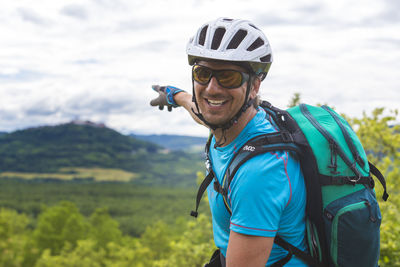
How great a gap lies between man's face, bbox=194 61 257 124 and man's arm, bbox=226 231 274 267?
2.37ft

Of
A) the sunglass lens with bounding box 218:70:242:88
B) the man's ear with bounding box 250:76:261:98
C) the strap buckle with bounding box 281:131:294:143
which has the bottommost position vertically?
the strap buckle with bounding box 281:131:294:143

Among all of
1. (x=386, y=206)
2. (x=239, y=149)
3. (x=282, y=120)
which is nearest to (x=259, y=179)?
(x=239, y=149)

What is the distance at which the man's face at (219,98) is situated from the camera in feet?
7.24

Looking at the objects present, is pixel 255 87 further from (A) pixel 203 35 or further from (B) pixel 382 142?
(B) pixel 382 142

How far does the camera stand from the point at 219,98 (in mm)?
2258

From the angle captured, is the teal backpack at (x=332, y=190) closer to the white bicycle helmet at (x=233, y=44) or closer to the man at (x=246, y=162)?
the man at (x=246, y=162)

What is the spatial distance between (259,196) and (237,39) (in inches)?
40.1

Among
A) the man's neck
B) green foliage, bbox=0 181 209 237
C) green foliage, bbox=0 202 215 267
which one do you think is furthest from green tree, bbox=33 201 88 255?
the man's neck

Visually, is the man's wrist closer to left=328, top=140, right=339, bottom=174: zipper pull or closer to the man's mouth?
the man's mouth

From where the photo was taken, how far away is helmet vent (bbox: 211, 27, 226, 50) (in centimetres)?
224

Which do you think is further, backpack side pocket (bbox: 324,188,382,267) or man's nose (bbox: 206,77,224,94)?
man's nose (bbox: 206,77,224,94)

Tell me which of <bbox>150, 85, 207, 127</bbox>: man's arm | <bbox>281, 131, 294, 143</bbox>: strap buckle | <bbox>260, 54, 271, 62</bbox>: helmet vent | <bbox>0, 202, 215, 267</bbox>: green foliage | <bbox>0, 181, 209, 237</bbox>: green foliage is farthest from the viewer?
<bbox>0, 181, 209, 237</bbox>: green foliage

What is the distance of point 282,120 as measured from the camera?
237cm

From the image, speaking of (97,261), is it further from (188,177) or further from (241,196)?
(188,177)
